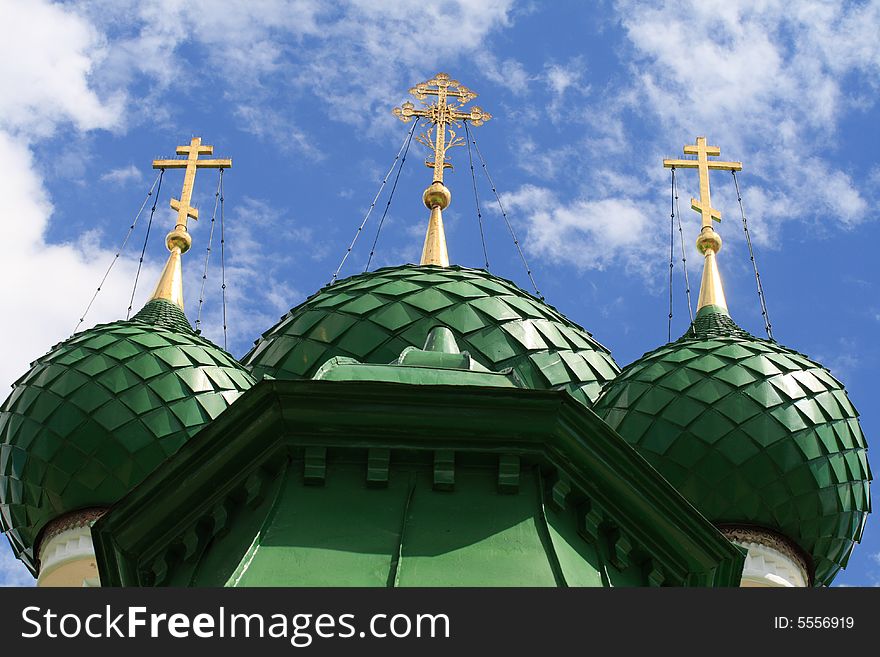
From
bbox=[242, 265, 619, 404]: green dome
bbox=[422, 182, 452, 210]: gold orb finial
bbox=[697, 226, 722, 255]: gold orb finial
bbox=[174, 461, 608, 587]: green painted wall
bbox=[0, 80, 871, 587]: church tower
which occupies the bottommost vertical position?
bbox=[174, 461, 608, 587]: green painted wall

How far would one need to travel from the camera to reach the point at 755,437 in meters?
Result: 13.2

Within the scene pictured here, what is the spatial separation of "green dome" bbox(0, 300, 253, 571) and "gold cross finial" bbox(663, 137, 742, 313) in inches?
192

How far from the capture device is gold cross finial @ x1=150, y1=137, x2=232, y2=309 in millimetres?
16375

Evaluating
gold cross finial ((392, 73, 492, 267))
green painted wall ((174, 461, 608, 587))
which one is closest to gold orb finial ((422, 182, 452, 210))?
gold cross finial ((392, 73, 492, 267))

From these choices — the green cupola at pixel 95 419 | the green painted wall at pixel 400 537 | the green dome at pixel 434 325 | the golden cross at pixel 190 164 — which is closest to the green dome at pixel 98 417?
the green cupola at pixel 95 419

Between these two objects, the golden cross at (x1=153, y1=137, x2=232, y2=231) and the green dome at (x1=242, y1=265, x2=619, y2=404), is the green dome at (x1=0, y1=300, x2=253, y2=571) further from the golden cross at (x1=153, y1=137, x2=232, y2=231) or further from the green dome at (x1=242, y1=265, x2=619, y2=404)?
the golden cross at (x1=153, y1=137, x2=232, y2=231)

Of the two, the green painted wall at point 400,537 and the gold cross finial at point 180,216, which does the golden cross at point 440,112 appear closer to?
the gold cross finial at point 180,216

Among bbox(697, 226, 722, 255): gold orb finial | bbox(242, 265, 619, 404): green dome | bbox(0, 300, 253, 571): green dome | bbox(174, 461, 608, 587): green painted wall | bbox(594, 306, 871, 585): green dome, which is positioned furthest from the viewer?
bbox(697, 226, 722, 255): gold orb finial

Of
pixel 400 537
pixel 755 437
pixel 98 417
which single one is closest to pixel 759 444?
pixel 755 437

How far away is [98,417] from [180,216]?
4261 millimetres

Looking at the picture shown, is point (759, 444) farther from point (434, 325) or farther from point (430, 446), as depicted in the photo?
point (430, 446)

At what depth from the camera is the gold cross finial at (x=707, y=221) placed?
636 inches

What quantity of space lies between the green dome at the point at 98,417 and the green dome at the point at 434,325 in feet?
2.26

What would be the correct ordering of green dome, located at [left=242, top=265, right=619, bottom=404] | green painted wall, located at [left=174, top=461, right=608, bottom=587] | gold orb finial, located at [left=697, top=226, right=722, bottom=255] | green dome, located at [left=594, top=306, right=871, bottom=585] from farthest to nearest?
gold orb finial, located at [left=697, top=226, right=722, bottom=255], green dome, located at [left=242, top=265, right=619, bottom=404], green dome, located at [left=594, top=306, right=871, bottom=585], green painted wall, located at [left=174, top=461, right=608, bottom=587]
